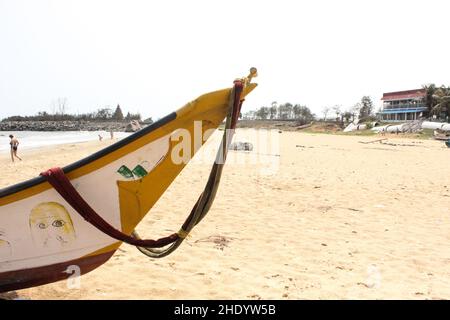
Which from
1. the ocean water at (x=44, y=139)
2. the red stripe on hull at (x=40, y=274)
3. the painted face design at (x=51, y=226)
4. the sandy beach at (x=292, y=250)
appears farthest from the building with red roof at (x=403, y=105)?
the painted face design at (x=51, y=226)

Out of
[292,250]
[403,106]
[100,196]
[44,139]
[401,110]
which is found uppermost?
[403,106]

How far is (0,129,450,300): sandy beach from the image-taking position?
3504mm

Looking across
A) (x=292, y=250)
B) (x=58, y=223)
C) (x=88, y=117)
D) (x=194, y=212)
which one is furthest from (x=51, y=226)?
(x=88, y=117)

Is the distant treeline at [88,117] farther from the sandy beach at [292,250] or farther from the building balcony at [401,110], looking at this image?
the sandy beach at [292,250]

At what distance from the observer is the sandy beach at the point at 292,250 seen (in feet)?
11.5

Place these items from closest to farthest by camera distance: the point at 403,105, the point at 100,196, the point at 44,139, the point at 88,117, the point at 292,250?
1. the point at 100,196
2. the point at 292,250
3. the point at 44,139
4. the point at 403,105
5. the point at 88,117

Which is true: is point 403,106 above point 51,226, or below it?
above

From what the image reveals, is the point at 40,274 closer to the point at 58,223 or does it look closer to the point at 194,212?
the point at 58,223

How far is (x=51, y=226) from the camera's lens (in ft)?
9.58

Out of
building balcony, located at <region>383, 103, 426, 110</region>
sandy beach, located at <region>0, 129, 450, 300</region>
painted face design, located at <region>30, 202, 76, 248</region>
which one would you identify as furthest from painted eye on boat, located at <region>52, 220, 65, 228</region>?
building balcony, located at <region>383, 103, 426, 110</region>

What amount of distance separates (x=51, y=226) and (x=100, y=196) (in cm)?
44

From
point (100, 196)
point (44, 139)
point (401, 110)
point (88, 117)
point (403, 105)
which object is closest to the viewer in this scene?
point (100, 196)
